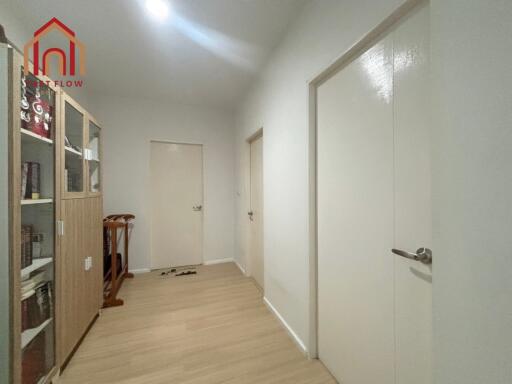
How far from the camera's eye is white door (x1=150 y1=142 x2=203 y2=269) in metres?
3.29

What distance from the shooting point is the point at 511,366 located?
1.79ft

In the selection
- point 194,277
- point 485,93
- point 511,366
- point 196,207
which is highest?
point 485,93

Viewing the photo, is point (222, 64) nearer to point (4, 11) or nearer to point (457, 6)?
point (4, 11)

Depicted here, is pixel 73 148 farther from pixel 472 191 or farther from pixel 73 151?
pixel 472 191

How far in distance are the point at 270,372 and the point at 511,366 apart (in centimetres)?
130

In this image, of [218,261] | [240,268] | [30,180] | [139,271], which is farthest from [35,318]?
[218,261]

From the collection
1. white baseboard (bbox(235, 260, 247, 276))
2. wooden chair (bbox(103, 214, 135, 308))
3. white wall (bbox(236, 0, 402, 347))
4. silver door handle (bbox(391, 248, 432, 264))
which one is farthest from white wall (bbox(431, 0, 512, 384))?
wooden chair (bbox(103, 214, 135, 308))

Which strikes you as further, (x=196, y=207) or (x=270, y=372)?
(x=196, y=207)

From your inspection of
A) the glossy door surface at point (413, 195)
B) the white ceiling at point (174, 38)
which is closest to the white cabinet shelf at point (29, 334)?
the glossy door surface at point (413, 195)

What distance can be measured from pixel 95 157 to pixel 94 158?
0.05 m

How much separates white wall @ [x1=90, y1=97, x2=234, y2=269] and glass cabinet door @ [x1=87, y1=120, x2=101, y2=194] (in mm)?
932

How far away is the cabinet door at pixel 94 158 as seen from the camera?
189 cm

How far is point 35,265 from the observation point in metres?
1.26

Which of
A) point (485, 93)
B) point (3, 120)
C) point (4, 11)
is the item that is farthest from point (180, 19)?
point (485, 93)
